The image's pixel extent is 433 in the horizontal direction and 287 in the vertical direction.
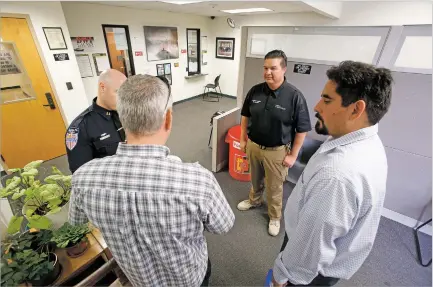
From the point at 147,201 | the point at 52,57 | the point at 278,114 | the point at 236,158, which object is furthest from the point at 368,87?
the point at 52,57

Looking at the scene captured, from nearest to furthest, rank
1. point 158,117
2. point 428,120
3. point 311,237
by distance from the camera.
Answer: point 158,117 < point 311,237 < point 428,120

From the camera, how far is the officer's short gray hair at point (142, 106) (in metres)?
0.67

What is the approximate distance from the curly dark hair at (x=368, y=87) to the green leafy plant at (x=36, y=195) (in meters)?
1.39

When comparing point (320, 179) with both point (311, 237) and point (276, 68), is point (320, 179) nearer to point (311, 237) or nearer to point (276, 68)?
point (311, 237)

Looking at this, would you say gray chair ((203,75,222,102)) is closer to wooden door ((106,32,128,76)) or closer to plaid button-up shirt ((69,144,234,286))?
wooden door ((106,32,128,76))

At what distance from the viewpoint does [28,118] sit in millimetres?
2781

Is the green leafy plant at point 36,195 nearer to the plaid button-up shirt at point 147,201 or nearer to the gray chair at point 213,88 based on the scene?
the plaid button-up shirt at point 147,201

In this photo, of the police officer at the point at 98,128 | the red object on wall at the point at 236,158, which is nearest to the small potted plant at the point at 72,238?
the police officer at the point at 98,128

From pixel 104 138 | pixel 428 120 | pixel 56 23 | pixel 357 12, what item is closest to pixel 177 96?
pixel 56 23

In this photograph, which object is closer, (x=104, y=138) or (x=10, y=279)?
(x=10, y=279)

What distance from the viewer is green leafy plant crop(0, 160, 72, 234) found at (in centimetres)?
90

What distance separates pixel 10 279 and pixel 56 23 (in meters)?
3.23

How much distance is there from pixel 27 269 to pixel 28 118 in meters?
2.84

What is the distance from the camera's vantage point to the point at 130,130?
692mm
